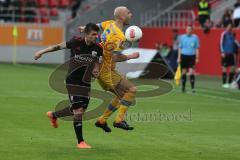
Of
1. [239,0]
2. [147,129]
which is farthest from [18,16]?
[147,129]

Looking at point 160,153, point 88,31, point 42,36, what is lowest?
point 42,36

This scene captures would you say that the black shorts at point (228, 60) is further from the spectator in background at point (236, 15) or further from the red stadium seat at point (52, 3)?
the red stadium seat at point (52, 3)

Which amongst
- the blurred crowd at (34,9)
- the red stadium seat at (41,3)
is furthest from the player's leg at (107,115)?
the red stadium seat at (41,3)

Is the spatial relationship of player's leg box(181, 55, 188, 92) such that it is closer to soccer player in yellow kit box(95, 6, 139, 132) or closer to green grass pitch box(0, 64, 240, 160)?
green grass pitch box(0, 64, 240, 160)

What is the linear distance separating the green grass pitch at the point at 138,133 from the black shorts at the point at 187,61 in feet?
9.64

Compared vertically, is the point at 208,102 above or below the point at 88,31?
below

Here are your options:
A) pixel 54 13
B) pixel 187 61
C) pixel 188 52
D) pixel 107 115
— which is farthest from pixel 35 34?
pixel 107 115

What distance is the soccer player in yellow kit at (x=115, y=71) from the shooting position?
13.8 metres

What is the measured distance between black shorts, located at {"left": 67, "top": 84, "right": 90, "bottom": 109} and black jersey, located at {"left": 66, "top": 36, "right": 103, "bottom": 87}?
0.24 ft

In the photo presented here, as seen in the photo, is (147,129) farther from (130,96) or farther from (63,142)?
(63,142)

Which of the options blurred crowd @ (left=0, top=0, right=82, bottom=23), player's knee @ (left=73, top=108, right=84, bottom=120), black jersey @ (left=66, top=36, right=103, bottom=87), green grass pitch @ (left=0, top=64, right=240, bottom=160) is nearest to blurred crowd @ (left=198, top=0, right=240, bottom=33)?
blurred crowd @ (left=0, top=0, right=82, bottom=23)

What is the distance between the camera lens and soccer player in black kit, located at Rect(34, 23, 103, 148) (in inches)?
480

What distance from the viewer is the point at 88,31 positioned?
12.1 metres

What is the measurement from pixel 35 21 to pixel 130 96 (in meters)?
33.3
